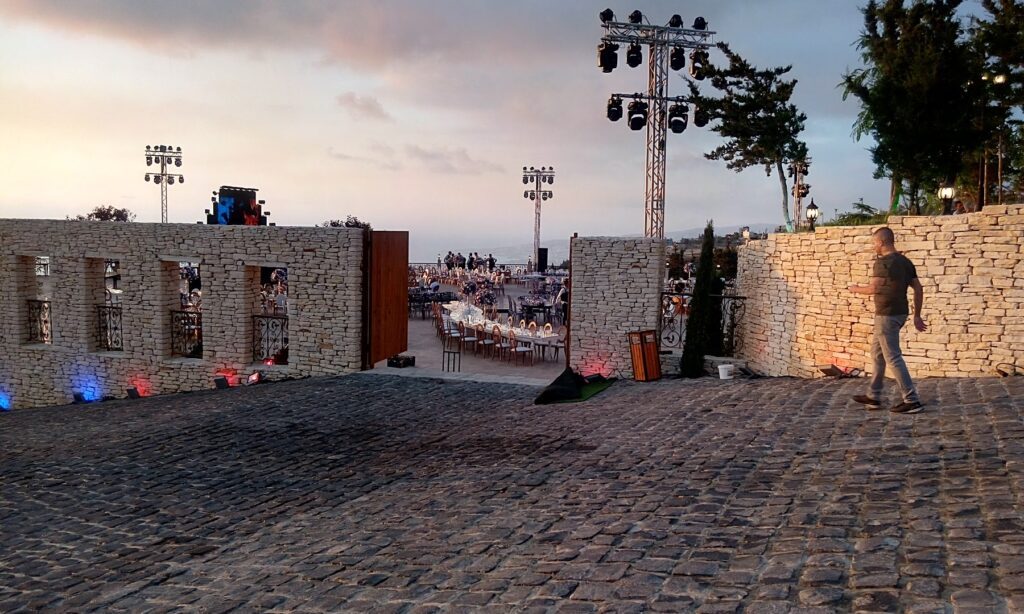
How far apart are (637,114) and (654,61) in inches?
62.6

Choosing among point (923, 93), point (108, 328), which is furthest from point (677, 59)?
point (108, 328)

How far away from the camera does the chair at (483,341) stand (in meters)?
17.3

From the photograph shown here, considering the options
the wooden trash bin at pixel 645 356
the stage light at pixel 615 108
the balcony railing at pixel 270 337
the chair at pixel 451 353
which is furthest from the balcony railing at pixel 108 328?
the stage light at pixel 615 108

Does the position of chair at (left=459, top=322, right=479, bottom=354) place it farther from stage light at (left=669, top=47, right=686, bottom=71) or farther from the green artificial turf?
stage light at (left=669, top=47, right=686, bottom=71)

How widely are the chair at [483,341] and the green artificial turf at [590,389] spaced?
572cm

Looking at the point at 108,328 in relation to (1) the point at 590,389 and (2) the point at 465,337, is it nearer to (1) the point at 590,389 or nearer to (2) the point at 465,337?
(2) the point at 465,337

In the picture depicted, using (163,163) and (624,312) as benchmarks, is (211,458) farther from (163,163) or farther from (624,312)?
(163,163)

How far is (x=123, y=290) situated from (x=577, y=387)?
402 inches

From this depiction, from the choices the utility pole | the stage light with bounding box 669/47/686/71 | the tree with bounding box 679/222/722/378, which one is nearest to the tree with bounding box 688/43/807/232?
the utility pole

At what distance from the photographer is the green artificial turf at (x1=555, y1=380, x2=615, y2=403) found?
1029 cm

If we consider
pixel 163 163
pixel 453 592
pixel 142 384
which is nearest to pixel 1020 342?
pixel 453 592

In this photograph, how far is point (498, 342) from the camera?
55.6 feet

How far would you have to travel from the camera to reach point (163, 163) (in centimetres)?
3130

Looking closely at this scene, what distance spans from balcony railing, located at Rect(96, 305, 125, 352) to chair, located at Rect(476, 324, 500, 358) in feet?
27.0
